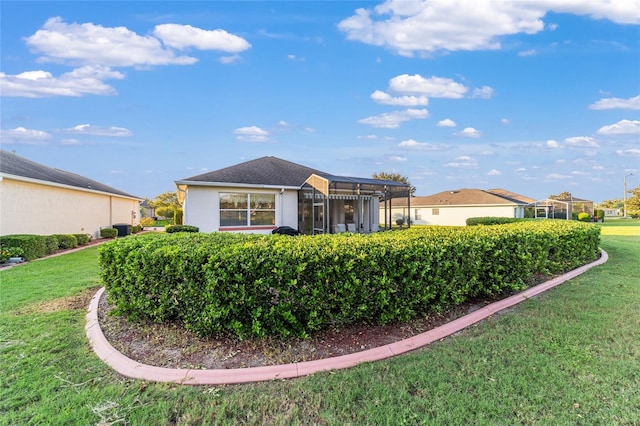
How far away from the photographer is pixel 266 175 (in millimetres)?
16672

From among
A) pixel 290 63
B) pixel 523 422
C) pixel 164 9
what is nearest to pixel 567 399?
pixel 523 422

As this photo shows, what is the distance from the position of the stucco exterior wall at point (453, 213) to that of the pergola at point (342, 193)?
1346 cm

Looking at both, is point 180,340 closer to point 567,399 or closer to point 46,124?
point 567,399

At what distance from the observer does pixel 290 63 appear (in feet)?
46.7

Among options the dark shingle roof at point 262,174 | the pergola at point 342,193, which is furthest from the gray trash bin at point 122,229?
the pergola at point 342,193

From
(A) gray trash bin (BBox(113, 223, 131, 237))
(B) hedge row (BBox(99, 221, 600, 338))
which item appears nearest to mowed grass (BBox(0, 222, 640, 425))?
(B) hedge row (BBox(99, 221, 600, 338))

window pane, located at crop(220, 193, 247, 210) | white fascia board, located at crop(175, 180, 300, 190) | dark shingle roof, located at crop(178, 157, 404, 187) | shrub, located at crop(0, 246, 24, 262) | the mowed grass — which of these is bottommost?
the mowed grass

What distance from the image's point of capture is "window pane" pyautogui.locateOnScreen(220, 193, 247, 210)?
14297 millimetres

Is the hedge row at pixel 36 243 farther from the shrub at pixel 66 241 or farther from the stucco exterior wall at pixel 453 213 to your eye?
the stucco exterior wall at pixel 453 213

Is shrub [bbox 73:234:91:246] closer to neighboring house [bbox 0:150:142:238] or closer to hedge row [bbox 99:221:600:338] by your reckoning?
neighboring house [bbox 0:150:142:238]

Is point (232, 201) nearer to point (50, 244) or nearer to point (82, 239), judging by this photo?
point (50, 244)

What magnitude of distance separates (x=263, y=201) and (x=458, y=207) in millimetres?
24937

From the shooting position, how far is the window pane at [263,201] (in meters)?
15.1

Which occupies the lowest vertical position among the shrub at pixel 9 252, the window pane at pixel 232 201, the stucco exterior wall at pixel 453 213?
the shrub at pixel 9 252
